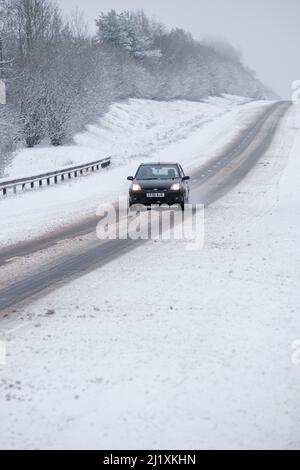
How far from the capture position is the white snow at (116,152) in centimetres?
2055

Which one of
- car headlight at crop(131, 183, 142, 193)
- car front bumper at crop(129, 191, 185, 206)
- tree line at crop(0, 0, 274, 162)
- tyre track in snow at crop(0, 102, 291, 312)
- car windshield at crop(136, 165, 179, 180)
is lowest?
tyre track in snow at crop(0, 102, 291, 312)

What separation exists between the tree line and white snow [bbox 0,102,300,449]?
24.0m

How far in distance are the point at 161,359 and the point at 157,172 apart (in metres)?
14.7

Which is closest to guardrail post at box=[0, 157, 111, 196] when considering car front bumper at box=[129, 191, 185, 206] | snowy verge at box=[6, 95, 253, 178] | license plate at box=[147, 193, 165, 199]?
snowy verge at box=[6, 95, 253, 178]

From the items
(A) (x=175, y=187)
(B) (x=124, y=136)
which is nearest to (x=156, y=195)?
(A) (x=175, y=187)

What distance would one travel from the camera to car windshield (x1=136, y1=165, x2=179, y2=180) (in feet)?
69.4

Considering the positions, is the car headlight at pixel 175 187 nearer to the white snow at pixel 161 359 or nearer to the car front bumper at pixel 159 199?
the car front bumper at pixel 159 199

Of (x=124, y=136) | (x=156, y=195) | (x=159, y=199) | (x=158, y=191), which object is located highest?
(x=124, y=136)

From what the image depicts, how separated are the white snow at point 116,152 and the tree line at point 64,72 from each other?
6.70ft

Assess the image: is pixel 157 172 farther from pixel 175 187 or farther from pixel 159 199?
pixel 159 199

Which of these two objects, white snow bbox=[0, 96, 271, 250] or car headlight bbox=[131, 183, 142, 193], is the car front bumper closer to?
car headlight bbox=[131, 183, 142, 193]

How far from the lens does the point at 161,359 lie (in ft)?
23.6

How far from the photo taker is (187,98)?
344 feet

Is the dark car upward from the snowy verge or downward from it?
downward
